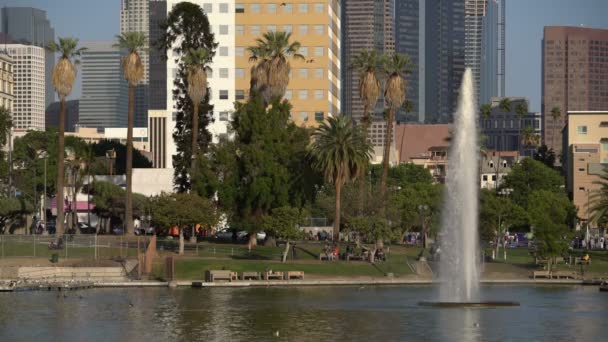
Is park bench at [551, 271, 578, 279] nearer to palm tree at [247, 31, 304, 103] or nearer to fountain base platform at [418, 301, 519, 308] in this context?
fountain base platform at [418, 301, 519, 308]

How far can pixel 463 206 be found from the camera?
8081 cm

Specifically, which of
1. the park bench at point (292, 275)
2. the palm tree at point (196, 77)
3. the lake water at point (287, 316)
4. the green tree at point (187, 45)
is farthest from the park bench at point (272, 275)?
the green tree at point (187, 45)

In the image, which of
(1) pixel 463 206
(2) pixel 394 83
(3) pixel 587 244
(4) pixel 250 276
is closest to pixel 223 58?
(3) pixel 587 244

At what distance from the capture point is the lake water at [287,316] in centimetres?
6188

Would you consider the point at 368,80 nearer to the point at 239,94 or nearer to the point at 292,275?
the point at 292,275

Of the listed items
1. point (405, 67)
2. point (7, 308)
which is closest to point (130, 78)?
Answer: point (405, 67)

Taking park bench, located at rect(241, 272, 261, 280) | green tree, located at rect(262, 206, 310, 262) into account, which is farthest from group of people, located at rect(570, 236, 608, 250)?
park bench, located at rect(241, 272, 261, 280)

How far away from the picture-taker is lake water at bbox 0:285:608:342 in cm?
6188

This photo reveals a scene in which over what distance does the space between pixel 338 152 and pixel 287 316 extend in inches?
1880

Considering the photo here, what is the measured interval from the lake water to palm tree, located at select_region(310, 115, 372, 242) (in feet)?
90.1

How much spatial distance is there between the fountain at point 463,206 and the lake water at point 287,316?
10.1 ft

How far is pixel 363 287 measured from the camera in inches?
3716

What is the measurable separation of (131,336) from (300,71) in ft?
431

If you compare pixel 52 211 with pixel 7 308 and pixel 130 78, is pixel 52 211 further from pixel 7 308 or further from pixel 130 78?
pixel 7 308
